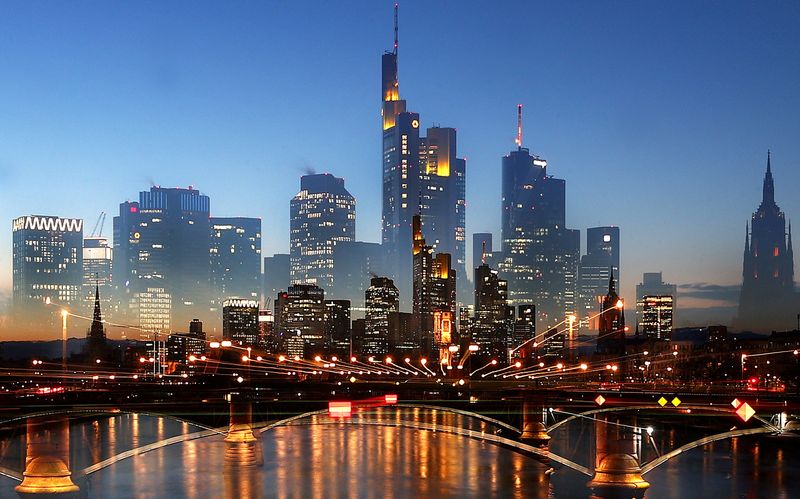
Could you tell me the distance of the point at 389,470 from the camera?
116 metres

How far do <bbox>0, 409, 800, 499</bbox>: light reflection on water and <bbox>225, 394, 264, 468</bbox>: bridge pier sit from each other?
142 cm

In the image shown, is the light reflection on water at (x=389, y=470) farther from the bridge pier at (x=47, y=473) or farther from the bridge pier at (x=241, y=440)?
the bridge pier at (x=47, y=473)

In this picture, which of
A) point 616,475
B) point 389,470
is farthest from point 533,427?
point 616,475

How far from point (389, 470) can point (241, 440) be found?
638 inches

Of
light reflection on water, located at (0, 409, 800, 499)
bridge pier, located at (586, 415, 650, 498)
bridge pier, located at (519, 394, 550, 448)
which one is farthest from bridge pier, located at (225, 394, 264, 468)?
bridge pier, located at (586, 415, 650, 498)

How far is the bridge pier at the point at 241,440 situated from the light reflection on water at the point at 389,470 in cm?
142

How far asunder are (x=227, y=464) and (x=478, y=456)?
2909 cm

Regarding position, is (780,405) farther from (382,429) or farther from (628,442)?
(382,429)

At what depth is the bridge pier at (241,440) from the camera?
113188 mm

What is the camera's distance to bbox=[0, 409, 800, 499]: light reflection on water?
333ft

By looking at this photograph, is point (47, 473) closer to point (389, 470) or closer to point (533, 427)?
point (389, 470)

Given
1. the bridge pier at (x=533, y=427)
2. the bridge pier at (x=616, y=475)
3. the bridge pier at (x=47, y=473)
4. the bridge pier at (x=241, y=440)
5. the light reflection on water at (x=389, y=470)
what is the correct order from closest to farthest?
the bridge pier at (x=47, y=473) → the bridge pier at (x=616, y=475) → the light reflection on water at (x=389, y=470) → the bridge pier at (x=533, y=427) → the bridge pier at (x=241, y=440)

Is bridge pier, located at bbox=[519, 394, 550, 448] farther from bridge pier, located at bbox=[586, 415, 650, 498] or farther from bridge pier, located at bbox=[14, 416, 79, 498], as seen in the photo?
bridge pier, located at bbox=[14, 416, 79, 498]

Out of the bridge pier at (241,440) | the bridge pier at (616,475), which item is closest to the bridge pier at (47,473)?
the bridge pier at (241,440)
